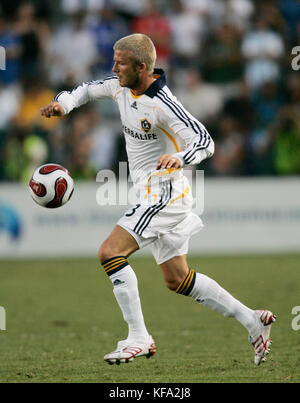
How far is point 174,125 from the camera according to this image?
20.0 feet

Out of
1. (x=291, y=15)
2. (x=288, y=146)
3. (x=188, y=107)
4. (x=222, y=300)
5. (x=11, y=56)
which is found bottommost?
(x=222, y=300)

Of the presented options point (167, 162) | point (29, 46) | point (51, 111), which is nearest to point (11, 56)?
point (29, 46)

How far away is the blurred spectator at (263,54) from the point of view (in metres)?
15.8

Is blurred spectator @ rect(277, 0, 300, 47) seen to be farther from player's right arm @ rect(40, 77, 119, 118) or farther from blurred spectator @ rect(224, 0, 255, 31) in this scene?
player's right arm @ rect(40, 77, 119, 118)

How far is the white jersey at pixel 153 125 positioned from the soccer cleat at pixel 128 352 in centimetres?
131

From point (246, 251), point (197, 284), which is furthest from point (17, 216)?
point (197, 284)

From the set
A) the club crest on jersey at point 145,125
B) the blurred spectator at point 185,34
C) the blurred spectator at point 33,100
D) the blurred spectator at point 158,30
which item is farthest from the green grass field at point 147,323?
the blurred spectator at point 185,34

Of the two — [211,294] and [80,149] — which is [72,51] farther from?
[211,294]

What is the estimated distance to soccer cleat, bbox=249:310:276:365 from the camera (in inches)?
243

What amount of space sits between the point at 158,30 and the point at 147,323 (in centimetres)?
868

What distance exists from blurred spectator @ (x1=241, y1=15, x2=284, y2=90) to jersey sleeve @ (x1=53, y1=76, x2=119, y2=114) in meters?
9.45

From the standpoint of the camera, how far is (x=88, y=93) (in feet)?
21.9

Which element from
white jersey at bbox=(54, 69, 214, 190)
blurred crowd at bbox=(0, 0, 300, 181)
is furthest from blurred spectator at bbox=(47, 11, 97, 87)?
white jersey at bbox=(54, 69, 214, 190)

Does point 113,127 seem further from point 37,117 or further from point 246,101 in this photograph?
point 246,101
